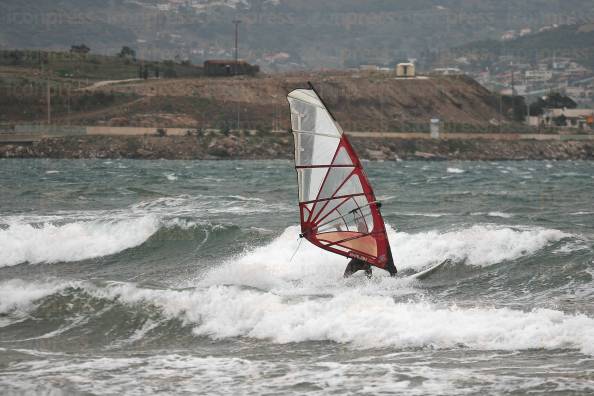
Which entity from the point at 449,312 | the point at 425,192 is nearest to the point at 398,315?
the point at 449,312

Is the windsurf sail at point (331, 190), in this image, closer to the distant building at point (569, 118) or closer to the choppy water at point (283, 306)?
the choppy water at point (283, 306)

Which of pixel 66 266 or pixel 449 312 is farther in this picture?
pixel 66 266

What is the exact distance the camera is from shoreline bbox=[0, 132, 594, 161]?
272ft

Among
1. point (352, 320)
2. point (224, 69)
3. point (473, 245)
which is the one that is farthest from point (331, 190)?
point (224, 69)

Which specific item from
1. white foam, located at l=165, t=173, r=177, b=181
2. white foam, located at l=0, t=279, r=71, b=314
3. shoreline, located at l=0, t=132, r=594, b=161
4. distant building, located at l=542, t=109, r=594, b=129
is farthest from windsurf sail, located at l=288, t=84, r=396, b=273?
distant building, located at l=542, t=109, r=594, b=129

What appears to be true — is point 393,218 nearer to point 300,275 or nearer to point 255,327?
point 300,275

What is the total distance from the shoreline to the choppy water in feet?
157

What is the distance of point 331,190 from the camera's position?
20.4m

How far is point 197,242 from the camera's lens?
2905cm

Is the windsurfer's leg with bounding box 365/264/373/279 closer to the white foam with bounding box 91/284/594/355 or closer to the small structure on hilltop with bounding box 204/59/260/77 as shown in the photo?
the white foam with bounding box 91/284/594/355

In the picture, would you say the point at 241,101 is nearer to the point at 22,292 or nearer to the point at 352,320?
the point at 22,292

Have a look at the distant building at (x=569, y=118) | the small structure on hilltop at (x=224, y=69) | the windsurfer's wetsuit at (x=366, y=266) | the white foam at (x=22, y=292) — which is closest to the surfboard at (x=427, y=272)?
the windsurfer's wetsuit at (x=366, y=266)

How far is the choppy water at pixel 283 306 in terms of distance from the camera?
50.6 feet

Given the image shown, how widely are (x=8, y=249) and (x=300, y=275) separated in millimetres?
8071
